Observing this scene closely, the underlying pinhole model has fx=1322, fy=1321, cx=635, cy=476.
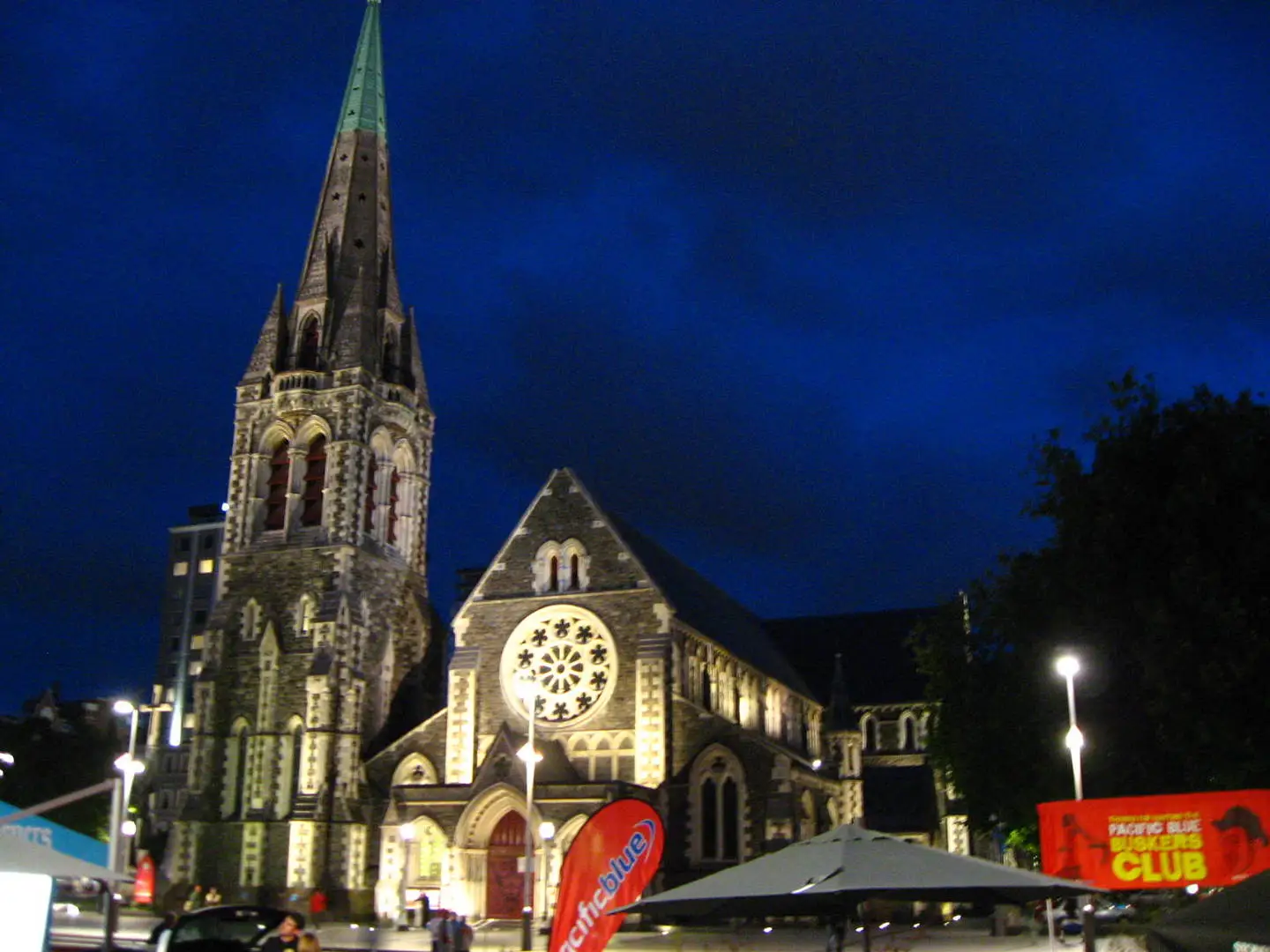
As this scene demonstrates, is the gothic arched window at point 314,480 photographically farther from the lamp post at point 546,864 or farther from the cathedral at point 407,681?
the lamp post at point 546,864

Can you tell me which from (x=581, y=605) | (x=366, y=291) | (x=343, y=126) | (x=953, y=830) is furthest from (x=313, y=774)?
(x=343, y=126)

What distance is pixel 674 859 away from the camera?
39531 mm

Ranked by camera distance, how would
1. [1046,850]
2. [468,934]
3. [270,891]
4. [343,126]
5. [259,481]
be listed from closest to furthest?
[1046,850]
[468,934]
[270,891]
[259,481]
[343,126]

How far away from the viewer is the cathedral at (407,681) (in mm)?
40000

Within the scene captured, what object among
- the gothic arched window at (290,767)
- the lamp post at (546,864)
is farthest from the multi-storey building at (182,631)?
the lamp post at (546,864)

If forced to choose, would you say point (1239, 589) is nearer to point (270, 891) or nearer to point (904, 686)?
point (270, 891)

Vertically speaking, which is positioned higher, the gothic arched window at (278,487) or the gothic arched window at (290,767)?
the gothic arched window at (278,487)

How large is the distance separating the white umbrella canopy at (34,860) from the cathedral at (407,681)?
17.6 meters

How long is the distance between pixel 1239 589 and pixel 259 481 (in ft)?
117

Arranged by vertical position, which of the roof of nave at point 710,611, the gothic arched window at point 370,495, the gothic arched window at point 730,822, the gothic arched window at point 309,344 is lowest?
the gothic arched window at point 730,822

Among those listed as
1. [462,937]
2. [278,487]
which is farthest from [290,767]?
[462,937]

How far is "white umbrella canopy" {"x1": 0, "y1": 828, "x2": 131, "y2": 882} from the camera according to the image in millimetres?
12625

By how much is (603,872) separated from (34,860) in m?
5.57

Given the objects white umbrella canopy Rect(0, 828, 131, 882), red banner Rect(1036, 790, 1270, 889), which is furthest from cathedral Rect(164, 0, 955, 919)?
white umbrella canopy Rect(0, 828, 131, 882)
